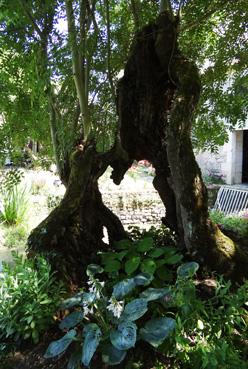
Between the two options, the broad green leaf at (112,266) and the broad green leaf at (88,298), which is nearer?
the broad green leaf at (88,298)

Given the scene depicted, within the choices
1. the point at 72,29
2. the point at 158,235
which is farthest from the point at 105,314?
the point at 72,29

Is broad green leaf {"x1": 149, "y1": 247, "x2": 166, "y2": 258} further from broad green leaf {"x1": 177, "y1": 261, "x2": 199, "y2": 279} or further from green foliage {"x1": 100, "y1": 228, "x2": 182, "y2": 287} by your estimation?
broad green leaf {"x1": 177, "y1": 261, "x2": 199, "y2": 279}

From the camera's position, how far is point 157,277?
6.68 feet

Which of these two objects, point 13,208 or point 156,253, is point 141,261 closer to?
point 156,253

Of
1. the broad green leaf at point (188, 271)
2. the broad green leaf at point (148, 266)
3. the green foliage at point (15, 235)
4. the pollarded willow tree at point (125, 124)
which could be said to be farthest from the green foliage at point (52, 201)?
the broad green leaf at point (188, 271)

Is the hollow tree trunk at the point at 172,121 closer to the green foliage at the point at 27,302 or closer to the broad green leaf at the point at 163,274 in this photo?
the broad green leaf at the point at 163,274

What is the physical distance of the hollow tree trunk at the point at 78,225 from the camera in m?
2.18

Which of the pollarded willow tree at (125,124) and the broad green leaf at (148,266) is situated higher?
the pollarded willow tree at (125,124)

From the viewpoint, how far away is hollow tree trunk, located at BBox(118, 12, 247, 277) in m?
2.17

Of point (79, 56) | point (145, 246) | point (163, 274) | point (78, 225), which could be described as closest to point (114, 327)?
point (163, 274)

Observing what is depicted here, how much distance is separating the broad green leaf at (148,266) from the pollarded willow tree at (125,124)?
0.36m

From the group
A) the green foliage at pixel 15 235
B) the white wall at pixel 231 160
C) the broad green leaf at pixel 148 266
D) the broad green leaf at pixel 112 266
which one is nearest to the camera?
the broad green leaf at pixel 148 266

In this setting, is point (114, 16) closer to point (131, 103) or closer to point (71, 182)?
point (131, 103)

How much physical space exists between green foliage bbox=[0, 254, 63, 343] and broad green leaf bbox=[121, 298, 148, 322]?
45 cm
